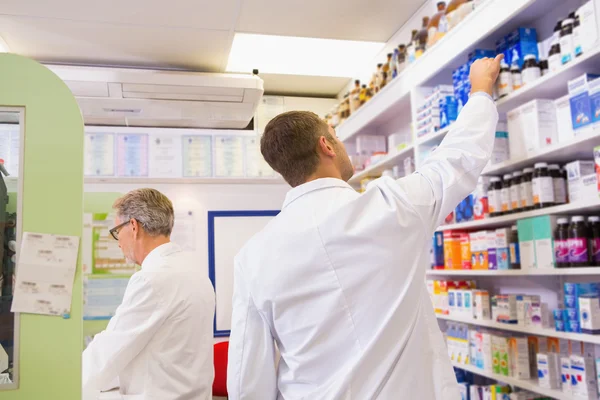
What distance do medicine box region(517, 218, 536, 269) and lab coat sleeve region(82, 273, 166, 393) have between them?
63.9 inches

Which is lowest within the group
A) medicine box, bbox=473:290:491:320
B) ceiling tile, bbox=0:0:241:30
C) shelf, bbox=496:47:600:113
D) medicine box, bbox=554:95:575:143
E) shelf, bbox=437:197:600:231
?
medicine box, bbox=473:290:491:320

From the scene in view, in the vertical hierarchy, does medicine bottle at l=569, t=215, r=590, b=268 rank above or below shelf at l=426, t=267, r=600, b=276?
above

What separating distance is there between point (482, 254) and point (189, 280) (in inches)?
58.7

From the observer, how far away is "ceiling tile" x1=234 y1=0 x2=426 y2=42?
3697 millimetres

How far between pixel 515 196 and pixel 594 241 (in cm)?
46

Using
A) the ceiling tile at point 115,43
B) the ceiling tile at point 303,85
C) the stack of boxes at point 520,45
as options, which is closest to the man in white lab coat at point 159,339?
the stack of boxes at point 520,45

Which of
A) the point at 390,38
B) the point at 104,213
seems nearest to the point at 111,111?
the point at 104,213

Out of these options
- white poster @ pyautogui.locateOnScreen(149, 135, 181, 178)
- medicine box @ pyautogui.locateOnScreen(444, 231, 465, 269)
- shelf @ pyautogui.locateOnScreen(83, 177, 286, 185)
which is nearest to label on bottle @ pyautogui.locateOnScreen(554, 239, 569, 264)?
medicine box @ pyautogui.locateOnScreen(444, 231, 465, 269)

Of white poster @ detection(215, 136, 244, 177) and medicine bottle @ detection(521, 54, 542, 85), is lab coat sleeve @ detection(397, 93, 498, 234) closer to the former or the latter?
medicine bottle @ detection(521, 54, 542, 85)

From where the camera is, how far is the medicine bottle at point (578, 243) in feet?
A: 7.15

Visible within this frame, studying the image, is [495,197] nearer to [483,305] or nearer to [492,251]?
[492,251]

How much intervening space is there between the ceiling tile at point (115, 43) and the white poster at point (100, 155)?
0.75 meters

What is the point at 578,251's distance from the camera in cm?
219

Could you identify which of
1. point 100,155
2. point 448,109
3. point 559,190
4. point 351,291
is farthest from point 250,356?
point 100,155
